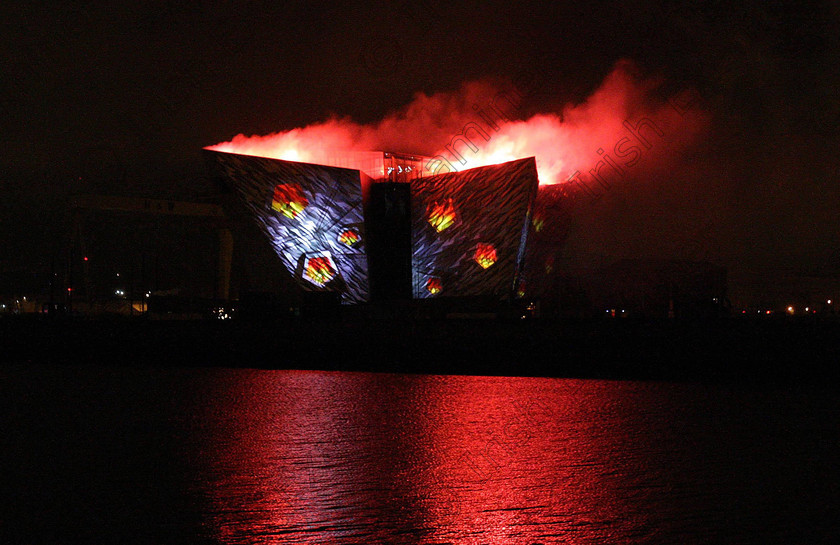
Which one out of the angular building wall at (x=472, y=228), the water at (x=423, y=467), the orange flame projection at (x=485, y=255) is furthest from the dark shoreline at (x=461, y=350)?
the orange flame projection at (x=485, y=255)

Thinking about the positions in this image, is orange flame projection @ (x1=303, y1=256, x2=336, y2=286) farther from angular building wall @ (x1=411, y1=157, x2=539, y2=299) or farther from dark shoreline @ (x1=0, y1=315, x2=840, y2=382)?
dark shoreline @ (x1=0, y1=315, x2=840, y2=382)

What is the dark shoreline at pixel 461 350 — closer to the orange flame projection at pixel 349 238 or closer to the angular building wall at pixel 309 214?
the angular building wall at pixel 309 214

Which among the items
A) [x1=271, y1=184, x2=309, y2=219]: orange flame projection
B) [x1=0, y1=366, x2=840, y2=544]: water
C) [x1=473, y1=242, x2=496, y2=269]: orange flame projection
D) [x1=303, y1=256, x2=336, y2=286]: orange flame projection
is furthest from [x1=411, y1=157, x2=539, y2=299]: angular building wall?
[x1=0, y1=366, x2=840, y2=544]: water

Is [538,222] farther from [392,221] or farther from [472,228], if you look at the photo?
[392,221]

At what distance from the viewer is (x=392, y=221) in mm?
30906

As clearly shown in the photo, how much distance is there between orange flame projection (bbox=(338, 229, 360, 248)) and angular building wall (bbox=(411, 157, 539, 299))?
2934 mm

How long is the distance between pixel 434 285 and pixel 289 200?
23.7ft

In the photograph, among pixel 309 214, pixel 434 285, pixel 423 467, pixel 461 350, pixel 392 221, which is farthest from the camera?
pixel 392 221

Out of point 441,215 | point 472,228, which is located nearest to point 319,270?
point 441,215

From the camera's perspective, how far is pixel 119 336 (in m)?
17.1

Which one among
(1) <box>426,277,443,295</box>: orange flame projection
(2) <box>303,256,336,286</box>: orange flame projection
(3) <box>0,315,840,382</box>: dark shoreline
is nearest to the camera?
(3) <box>0,315,840,382</box>: dark shoreline

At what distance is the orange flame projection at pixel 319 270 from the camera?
2794cm

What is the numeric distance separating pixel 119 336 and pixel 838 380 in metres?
15.3

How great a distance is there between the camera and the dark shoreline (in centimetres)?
1132
